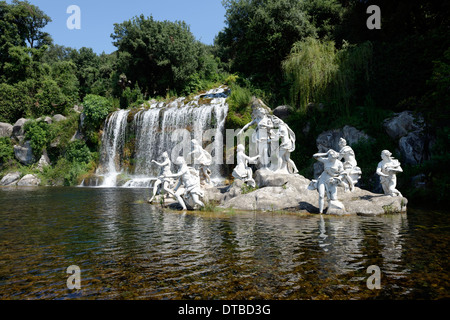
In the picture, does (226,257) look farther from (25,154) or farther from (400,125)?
(25,154)

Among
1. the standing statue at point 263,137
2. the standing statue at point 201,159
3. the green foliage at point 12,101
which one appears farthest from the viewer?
the green foliage at point 12,101

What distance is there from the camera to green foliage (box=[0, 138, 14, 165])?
3042 centimetres

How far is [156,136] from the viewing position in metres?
26.0

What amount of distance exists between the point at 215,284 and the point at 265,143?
9514 mm

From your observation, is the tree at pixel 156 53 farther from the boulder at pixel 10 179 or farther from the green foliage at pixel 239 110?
the boulder at pixel 10 179

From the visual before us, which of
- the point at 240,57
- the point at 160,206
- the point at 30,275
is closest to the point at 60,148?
the point at 240,57

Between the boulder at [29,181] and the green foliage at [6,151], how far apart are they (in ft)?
14.7

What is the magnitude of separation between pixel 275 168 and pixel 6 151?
1117 inches

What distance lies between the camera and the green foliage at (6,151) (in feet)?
99.8

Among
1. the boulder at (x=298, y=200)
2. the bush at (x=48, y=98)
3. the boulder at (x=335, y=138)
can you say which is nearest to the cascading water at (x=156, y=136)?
the boulder at (x=335, y=138)

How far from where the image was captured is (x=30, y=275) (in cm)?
481

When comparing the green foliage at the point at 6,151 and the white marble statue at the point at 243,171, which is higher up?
the green foliage at the point at 6,151

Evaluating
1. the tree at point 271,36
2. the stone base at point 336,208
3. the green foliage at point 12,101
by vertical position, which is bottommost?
the stone base at point 336,208

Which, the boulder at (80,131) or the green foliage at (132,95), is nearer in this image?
the boulder at (80,131)
